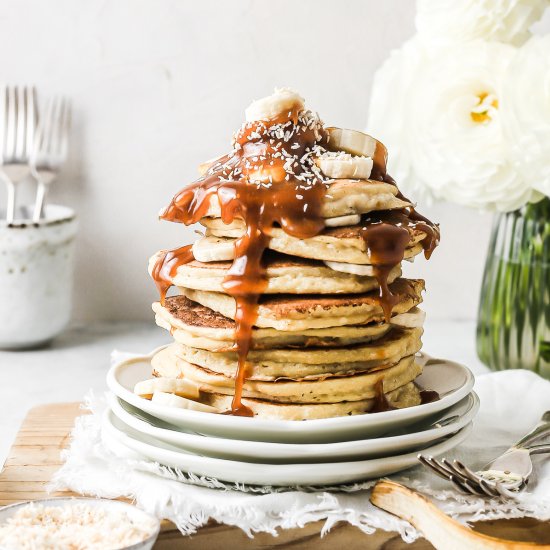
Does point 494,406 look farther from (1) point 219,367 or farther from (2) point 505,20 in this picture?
(2) point 505,20

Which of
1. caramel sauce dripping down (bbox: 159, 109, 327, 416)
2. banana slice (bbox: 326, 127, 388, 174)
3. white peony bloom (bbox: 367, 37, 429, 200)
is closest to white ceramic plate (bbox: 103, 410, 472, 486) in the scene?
caramel sauce dripping down (bbox: 159, 109, 327, 416)

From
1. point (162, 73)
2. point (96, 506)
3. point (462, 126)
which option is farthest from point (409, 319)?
point (162, 73)

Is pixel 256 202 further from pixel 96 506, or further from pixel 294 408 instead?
pixel 96 506

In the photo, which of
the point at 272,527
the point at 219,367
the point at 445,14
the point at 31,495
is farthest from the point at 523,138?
the point at 31,495

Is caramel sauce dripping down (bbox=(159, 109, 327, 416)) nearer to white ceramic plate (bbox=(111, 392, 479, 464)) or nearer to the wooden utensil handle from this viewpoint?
white ceramic plate (bbox=(111, 392, 479, 464))

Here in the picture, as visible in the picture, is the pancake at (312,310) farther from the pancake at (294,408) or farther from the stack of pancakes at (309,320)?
the pancake at (294,408)
